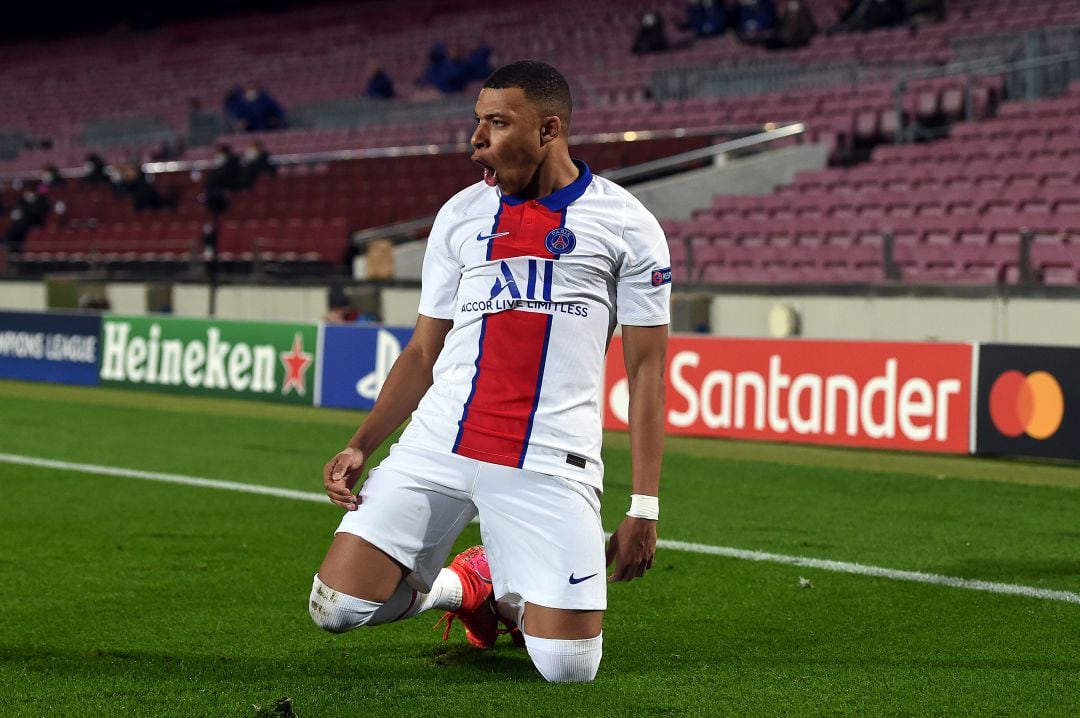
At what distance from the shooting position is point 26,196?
92.4ft

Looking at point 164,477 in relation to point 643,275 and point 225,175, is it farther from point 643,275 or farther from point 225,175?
point 225,175

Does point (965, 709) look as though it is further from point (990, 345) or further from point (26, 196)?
point (26, 196)

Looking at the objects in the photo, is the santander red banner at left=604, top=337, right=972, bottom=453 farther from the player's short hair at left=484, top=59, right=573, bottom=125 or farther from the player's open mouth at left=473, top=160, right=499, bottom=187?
the player's short hair at left=484, top=59, right=573, bottom=125

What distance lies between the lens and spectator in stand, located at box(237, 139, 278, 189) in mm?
25484

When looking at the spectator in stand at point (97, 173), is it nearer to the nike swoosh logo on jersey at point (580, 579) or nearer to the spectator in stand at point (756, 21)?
the spectator in stand at point (756, 21)

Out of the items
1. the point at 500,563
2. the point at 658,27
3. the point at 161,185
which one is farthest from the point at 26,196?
the point at 500,563

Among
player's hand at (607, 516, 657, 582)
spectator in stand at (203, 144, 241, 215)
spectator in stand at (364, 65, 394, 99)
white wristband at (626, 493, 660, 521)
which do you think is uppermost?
spectator in stand at (364, 65, 394, 99)

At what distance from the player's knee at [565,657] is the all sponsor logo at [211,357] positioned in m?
11.0

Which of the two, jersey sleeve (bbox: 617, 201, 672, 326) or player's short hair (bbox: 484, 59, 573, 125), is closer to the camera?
player's short hair (bbox: 484, 59, 573, 125)

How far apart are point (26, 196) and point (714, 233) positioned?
15415mm

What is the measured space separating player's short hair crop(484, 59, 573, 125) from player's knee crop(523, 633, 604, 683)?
4.86 feet

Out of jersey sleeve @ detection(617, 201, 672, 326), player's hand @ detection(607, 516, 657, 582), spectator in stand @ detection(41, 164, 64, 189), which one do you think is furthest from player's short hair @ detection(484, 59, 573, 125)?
spectator in stand @ detection(41, 164, 64, 189)

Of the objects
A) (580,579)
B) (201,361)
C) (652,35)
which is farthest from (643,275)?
(652,35)

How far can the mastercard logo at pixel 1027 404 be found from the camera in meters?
10.4
